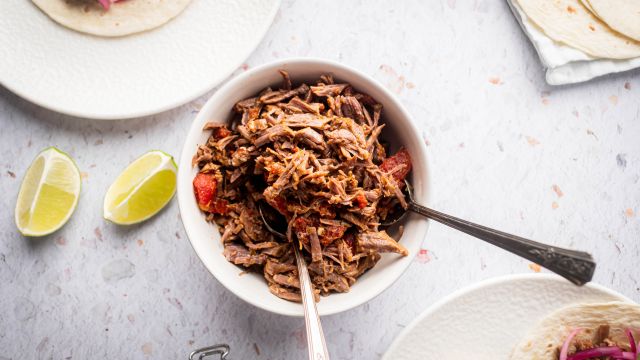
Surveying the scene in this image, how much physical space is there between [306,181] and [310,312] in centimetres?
43

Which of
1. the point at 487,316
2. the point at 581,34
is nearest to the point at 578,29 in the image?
the point at 581,34

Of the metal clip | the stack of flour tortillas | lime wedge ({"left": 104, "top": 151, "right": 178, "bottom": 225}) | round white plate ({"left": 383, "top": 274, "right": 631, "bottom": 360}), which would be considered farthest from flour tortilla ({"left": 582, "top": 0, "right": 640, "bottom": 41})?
the metal clip

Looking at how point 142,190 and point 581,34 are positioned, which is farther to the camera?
point 581,34

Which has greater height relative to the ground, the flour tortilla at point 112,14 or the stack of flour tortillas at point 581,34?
the stack of flour tortillas at point 581,34

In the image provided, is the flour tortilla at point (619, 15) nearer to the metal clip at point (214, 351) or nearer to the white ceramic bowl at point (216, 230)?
the white ceramic bowl at point (216, 230)

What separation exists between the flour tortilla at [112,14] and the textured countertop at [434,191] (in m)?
0.39

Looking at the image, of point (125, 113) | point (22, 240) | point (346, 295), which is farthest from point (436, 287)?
point (22, 240)

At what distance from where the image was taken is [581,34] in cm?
240

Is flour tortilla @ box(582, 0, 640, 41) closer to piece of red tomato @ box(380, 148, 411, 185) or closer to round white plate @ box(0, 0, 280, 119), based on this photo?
piece of red tomato @ box(380, 148, 411, 185)

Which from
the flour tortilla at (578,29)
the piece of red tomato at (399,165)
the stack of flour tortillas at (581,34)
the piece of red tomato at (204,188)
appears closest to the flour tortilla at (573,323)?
the piece of red tomato at (399,165)

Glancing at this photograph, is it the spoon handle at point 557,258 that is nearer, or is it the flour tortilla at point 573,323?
the spoon handle at point 557,258

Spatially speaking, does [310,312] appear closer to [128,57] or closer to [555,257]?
[555,257]

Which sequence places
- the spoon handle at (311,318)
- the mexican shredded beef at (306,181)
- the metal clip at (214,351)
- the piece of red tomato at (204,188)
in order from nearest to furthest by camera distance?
1. the spoon handle at (311,318)
2. the mexican shredded beef at (306,181)
3. the piece of red tomato at (204,188)
4. the metal clip at (214,351)

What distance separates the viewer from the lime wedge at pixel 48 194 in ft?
7.29
